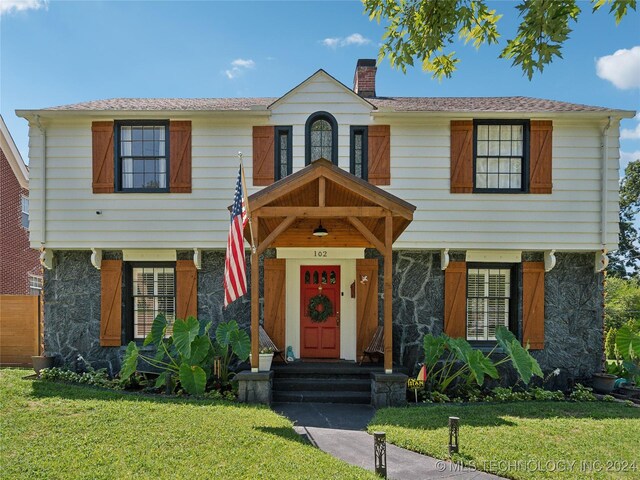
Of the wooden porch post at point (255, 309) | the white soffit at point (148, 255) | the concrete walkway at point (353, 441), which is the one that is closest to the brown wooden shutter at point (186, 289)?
the white soffit at point (148, 255)

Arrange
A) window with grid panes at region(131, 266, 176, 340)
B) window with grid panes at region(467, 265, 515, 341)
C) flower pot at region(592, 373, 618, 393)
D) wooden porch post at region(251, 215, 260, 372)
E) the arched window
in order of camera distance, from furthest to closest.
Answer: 1. window with grid panes at region(131, 266, 176, 340)
2. window with grid panes at region(467, 265, 515, 341)
3. the arched window
4. flower pot at region(592, 373, 618, 393)
5. wooden porch post at region(251, 215, 260, 372)

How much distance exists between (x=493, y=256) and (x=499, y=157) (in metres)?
2.13

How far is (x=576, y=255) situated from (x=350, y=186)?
5.66 meters

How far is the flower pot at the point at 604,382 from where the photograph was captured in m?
8.16

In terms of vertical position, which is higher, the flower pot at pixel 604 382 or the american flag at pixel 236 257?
the american flag at pixel 236 257

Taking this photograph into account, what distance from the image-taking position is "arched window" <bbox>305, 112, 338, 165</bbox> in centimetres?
867

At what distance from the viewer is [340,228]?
8375 mm

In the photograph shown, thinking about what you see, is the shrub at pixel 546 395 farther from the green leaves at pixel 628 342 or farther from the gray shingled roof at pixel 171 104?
the gray shingled roof at pixel 171 104

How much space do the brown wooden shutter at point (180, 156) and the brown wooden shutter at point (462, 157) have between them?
563cm

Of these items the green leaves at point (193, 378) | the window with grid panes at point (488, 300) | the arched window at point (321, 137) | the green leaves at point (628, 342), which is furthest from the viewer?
the window with grid panes at point (488, 300)

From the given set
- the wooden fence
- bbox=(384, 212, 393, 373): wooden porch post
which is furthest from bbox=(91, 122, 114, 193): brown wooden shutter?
bbox=(384, 212, 393, 373): wooden porch post

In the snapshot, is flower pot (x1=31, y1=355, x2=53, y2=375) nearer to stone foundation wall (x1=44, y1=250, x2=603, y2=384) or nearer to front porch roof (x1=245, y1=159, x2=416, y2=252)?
stone foundation wall (x1=44, y1=250, x2=603, y2=384)

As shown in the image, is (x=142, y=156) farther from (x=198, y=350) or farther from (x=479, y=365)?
(x=479, y=365)

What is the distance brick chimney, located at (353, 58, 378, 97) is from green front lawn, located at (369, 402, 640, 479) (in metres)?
7.79
